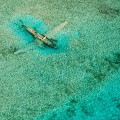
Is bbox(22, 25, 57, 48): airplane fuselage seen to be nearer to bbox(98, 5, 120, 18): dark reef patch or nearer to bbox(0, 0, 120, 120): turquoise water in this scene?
bbox(0, 0, 120, 120): turquoise water

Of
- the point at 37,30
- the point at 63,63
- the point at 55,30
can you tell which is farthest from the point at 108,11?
the point at 63,63

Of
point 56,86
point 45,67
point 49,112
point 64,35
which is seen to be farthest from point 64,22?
point 49,112

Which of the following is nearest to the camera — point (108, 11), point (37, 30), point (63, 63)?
point (63, 63)

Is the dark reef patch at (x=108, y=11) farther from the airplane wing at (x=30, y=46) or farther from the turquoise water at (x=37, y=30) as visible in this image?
the airplane wing at (x=30, y=46)

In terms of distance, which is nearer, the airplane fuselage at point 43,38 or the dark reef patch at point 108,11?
the airplane fuselage at point 43,38

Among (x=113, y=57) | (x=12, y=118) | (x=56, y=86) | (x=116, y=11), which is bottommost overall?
(x=12, y=118)

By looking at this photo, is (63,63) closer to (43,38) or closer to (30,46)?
(43,38)

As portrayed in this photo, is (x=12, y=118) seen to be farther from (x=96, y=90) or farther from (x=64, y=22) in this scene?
(x=64, y=22)

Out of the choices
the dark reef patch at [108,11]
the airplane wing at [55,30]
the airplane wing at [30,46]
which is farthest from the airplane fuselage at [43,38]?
the dark reef patch at [108,11]
